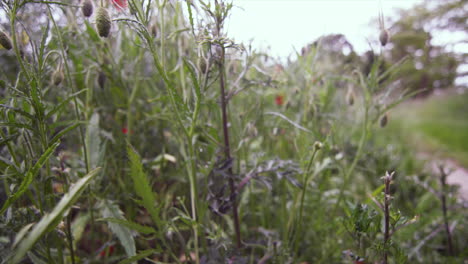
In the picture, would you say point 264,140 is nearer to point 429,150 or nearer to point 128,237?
point 128,237

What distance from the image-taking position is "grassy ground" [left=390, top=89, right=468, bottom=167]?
2653 mm

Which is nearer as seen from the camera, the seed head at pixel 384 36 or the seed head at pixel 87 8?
the seed head at pixel 87 8

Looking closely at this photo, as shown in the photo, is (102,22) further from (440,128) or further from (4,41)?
(440,128)

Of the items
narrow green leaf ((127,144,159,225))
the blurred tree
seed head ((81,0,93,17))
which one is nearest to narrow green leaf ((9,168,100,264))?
narrow green leaf ((127,144,159,225))

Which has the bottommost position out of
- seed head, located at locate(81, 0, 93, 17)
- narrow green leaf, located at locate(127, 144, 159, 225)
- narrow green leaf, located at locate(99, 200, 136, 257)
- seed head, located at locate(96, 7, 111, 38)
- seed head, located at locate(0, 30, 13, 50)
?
narrow green leaf, located at locate(99, 200, 136, 257)

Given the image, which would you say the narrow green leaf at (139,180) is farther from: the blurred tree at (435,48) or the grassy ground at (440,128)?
the blurred tree at (435,48)

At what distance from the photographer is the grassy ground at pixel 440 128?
2.65 metres

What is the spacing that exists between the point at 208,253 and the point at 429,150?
9.61 feet

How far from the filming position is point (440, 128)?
361 centimetres

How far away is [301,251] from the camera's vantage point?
84 centimetres

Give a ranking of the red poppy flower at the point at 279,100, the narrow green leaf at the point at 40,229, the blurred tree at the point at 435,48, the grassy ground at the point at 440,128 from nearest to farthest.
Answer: the narrow green leaf at the point at 40,229 < the red poppy flower at the point at 279,100 < the grassy ground at the point at 440,128 < the blurred tree at the point at 435,48

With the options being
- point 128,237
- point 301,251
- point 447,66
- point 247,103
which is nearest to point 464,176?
point 301,251

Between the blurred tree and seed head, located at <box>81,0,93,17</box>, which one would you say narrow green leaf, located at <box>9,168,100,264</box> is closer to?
seed head, located at <box>81,0,93,17</box>

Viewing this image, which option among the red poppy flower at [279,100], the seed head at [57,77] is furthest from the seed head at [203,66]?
the red poppy flower at [279,100]
